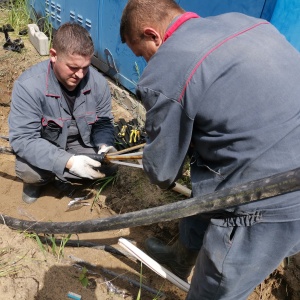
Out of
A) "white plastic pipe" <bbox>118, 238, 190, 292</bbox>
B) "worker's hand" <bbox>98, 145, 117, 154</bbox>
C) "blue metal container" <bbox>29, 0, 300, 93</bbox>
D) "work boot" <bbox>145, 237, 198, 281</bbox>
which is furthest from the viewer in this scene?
"blue metal container" <bbox>29, 0, 300, 93</bbox>

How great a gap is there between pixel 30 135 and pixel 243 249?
1918 mm

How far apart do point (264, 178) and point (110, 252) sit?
5.86 feet

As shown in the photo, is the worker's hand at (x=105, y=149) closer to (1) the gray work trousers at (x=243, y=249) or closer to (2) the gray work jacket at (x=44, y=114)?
(2) the gray work jacket at (x=44, y=114)

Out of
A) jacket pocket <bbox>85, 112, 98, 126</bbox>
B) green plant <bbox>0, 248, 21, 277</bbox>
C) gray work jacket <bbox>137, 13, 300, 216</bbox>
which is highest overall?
gray work jacket <bbox>137, 13, 300, 216</bbox>

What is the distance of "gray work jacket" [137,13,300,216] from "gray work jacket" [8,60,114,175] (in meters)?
1.51

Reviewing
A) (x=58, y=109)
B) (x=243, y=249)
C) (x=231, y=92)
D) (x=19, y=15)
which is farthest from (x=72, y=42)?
(x=19, y=15)

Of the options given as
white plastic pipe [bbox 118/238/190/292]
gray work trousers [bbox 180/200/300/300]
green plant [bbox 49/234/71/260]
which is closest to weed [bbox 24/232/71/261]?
green plant [bbox 49/234/71/260]

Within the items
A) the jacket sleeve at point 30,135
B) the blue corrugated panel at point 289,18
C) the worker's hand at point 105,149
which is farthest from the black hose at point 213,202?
the blue corrugated panel at point 289,18

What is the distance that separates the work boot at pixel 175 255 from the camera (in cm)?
250

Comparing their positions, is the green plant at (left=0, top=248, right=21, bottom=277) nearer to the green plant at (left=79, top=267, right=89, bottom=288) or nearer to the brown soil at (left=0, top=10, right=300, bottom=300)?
the brown soil at (left=0, top=10, right=300, bottom=300)

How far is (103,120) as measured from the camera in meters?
3.30

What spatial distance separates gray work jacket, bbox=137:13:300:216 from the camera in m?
1.38

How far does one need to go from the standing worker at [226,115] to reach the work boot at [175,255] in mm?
732

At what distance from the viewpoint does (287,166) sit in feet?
4.84
